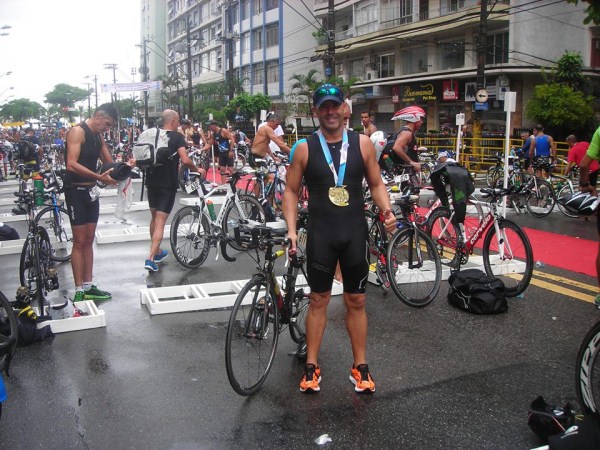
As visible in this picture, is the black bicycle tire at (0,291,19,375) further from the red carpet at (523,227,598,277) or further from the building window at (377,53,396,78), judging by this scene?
the building window at (377,53,396,78)

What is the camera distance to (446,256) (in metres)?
7.29

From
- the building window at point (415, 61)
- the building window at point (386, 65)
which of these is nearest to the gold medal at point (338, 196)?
the building window at point (415, 61)

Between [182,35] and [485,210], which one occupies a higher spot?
[182,35]

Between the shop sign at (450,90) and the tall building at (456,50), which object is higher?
the tall building at (456,50)

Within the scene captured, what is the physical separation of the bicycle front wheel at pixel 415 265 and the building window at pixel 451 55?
31482 millimetres

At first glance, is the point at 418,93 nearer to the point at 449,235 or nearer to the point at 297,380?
the point at 449,235

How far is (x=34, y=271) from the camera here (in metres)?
5.96

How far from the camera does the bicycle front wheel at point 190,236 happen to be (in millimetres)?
8039

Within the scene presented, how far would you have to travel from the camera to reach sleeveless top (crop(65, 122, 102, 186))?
6.21 meters

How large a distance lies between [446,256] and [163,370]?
152 inches

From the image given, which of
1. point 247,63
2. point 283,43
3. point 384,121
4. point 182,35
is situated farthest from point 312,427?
point 182,35

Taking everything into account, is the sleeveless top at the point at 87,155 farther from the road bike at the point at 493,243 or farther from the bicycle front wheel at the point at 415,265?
the road bike at the point at 493,243

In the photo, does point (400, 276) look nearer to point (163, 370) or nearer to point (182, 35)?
point (163, 370)

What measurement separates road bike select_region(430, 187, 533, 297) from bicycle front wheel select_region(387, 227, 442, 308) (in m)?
0.69
